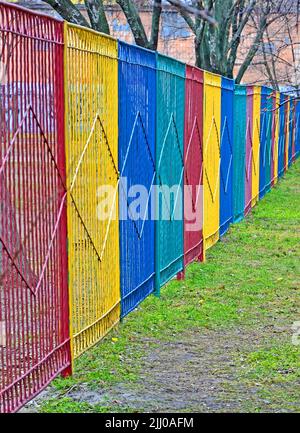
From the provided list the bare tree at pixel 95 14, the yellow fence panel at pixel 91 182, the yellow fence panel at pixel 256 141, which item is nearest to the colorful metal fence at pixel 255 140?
the yellow fence panel at pixel 256 141

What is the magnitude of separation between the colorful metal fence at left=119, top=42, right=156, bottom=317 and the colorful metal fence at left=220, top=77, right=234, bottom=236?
4541 mm

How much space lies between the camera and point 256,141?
18.0m

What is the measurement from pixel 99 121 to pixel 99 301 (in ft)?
4.35

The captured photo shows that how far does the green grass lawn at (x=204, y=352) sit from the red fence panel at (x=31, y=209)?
0.36 meters

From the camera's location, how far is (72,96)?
6270 millimetres

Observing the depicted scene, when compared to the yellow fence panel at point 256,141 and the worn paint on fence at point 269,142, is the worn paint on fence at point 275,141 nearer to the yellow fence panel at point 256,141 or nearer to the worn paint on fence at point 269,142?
the worn paint on fence at point 269,142

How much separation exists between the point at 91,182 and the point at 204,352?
160 centimetres

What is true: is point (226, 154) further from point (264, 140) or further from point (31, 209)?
point (31, 209)

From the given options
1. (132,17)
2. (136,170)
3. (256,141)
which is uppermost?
(132,17)

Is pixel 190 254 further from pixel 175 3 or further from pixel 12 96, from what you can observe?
pixel 175 3

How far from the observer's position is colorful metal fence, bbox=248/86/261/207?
17.4 m

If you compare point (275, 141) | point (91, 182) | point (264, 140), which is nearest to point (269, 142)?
point (264, 140)

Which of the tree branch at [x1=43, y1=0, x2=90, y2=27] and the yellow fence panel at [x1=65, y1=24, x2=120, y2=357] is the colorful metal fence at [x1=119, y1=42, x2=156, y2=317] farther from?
the tree branch at [x1=43, y1=0, x2=90, y2=27]

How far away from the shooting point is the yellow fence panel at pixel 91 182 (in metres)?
6.30
